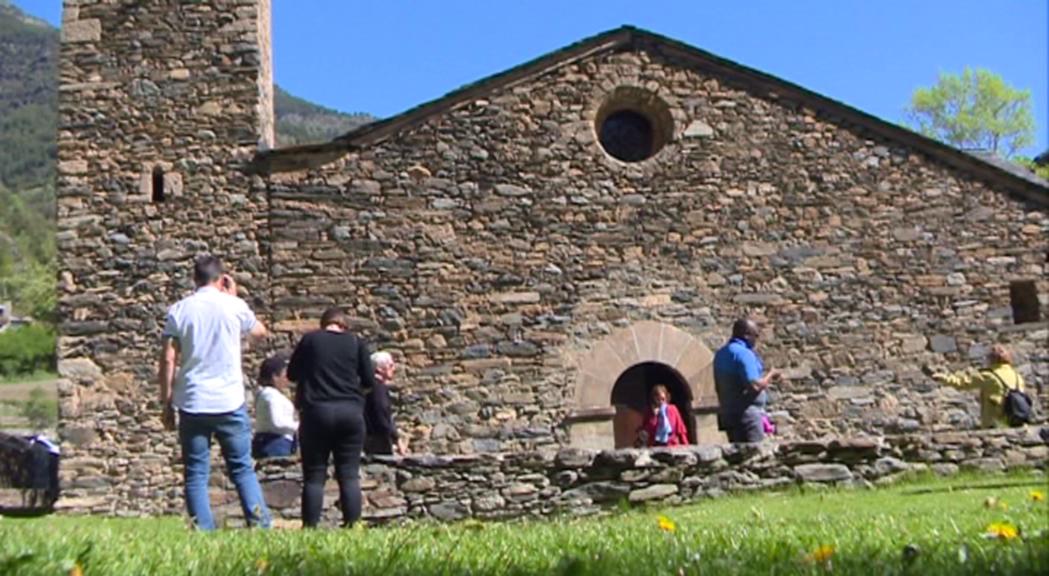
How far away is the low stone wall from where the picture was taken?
798cm

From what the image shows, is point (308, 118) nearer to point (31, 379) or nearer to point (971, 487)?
point (31, 379)

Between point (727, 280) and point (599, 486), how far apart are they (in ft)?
14.9

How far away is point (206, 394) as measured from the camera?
599cm

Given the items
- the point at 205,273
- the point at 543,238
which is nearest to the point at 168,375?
the point at 205,273

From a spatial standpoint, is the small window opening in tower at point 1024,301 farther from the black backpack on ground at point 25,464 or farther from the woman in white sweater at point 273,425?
the black backpack on ground at point 25,464

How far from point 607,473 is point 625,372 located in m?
4.01

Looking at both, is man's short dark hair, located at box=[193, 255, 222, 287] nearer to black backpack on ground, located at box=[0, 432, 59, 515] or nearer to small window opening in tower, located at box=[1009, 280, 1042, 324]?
black backpack on ground, located at box=[0, 432, 59, 515]

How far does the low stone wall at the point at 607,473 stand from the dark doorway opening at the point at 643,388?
140 inches

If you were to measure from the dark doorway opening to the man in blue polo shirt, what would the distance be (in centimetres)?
298

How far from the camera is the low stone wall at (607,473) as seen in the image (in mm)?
7980

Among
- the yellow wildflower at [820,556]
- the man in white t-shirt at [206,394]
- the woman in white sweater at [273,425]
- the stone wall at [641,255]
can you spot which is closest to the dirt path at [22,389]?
the stone wall at [641,255]

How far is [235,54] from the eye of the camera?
11844 millimetres

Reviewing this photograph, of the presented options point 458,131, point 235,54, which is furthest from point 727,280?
point 235,54

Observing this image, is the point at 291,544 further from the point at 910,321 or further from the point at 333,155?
the point at 910,321
